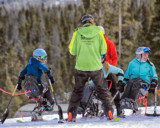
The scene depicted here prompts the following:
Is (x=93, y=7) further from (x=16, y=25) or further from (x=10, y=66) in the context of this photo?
(x=16, y=25)

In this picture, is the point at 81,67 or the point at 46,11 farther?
the point at 46,11

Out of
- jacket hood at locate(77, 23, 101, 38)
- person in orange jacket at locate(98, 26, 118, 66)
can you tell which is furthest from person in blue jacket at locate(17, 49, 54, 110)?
person in orange jacket at locate(98, 26, 118, 66)

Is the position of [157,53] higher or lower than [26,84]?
higher

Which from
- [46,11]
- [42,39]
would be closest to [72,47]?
[42,39]

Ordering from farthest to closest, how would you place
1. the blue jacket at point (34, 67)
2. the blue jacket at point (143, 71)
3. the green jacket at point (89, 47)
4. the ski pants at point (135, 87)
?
the blue jacket at point (143, 71), the ski pants at point (135, 87), the blue jacket at point (34, 67), the green jacket at point (89, 47)

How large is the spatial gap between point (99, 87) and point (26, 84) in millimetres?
1740

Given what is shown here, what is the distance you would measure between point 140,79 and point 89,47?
1752 millimetres

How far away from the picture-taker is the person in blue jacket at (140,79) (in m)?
6.25

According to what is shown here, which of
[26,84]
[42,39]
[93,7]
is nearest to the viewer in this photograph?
[26,84]

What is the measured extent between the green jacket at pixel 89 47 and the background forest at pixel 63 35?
15.7m

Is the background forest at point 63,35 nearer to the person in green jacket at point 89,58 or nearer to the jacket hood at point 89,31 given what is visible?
the person in green jacket at point 89,58

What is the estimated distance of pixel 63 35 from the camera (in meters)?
74.5

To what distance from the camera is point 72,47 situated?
550 cm

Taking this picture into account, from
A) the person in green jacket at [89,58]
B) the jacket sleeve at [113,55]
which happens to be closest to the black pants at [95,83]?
the person in green jacket at [89,58]
